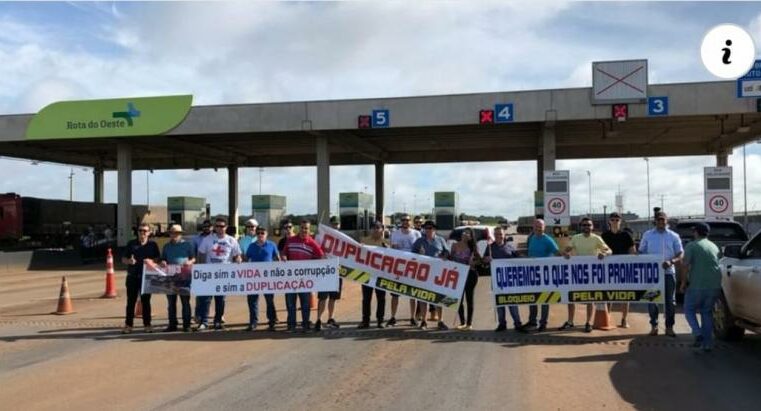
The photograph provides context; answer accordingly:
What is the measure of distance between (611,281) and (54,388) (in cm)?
815

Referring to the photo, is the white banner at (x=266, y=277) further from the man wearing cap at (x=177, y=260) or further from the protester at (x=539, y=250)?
the protester at (x=539, y=250)

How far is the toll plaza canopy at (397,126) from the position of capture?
1024 inches

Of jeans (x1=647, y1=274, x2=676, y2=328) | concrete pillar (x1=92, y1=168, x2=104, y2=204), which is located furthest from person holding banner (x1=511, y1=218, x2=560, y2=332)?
concrete pillar (x1=92, y1=168, x2=104, y2=204)

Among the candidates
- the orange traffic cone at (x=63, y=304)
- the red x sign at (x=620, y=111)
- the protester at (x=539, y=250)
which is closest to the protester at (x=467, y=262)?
the protester at (x=539, y=250)

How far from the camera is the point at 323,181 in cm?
3036

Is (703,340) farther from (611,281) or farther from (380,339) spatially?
(380,339)

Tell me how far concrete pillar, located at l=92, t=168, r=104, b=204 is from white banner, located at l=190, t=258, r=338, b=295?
39.1 m

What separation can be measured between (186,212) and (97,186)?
256 inches

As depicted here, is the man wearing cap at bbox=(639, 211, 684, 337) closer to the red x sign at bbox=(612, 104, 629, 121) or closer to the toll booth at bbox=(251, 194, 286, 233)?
the red x sign at bbox=(612, 104, 629, 121)

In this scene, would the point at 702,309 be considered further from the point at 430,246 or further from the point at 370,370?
the point at 370,370

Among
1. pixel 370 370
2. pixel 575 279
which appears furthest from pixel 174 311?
pixel 575 279

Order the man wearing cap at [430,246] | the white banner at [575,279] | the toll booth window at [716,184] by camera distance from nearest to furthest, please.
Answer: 1. the white banner at [575,279]
2. the man wearing cap at [430,246]
3. the toll booth window at [716,184]

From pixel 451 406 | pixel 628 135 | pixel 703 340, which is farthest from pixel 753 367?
pixel 628 135

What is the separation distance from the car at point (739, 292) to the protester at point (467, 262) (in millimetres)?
3701
